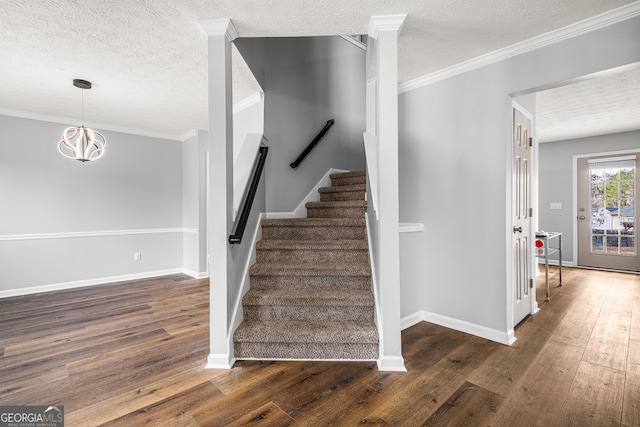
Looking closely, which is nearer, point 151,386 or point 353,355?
point 151,386

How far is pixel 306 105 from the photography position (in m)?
3.73

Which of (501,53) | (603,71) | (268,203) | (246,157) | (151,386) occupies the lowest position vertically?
(151,386)

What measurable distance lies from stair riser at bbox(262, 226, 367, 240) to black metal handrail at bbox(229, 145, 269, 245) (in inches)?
23.3

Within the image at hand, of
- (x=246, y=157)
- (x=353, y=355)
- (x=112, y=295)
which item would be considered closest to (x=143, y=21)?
(x=246, y=157)

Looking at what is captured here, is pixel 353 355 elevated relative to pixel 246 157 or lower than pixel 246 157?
lower

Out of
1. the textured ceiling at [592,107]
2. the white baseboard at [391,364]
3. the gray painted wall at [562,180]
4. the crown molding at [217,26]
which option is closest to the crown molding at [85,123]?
the crown molding at [217,26]

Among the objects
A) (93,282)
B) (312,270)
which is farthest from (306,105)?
(93,282)

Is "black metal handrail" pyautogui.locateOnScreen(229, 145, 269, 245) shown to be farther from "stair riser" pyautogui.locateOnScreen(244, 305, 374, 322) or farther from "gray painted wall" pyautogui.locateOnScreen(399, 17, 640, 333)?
"gray painted wall" pyautogui.locateOnScreen(399, 17, 640, 333)

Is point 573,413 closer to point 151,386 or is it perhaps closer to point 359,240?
point 359,240

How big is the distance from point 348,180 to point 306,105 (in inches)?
42.9

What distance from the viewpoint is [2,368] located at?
2.05 meters

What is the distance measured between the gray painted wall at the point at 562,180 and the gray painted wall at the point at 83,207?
22.8ft

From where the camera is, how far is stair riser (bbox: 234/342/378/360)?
2.08 m

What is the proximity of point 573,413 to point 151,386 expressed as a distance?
7.92ft
